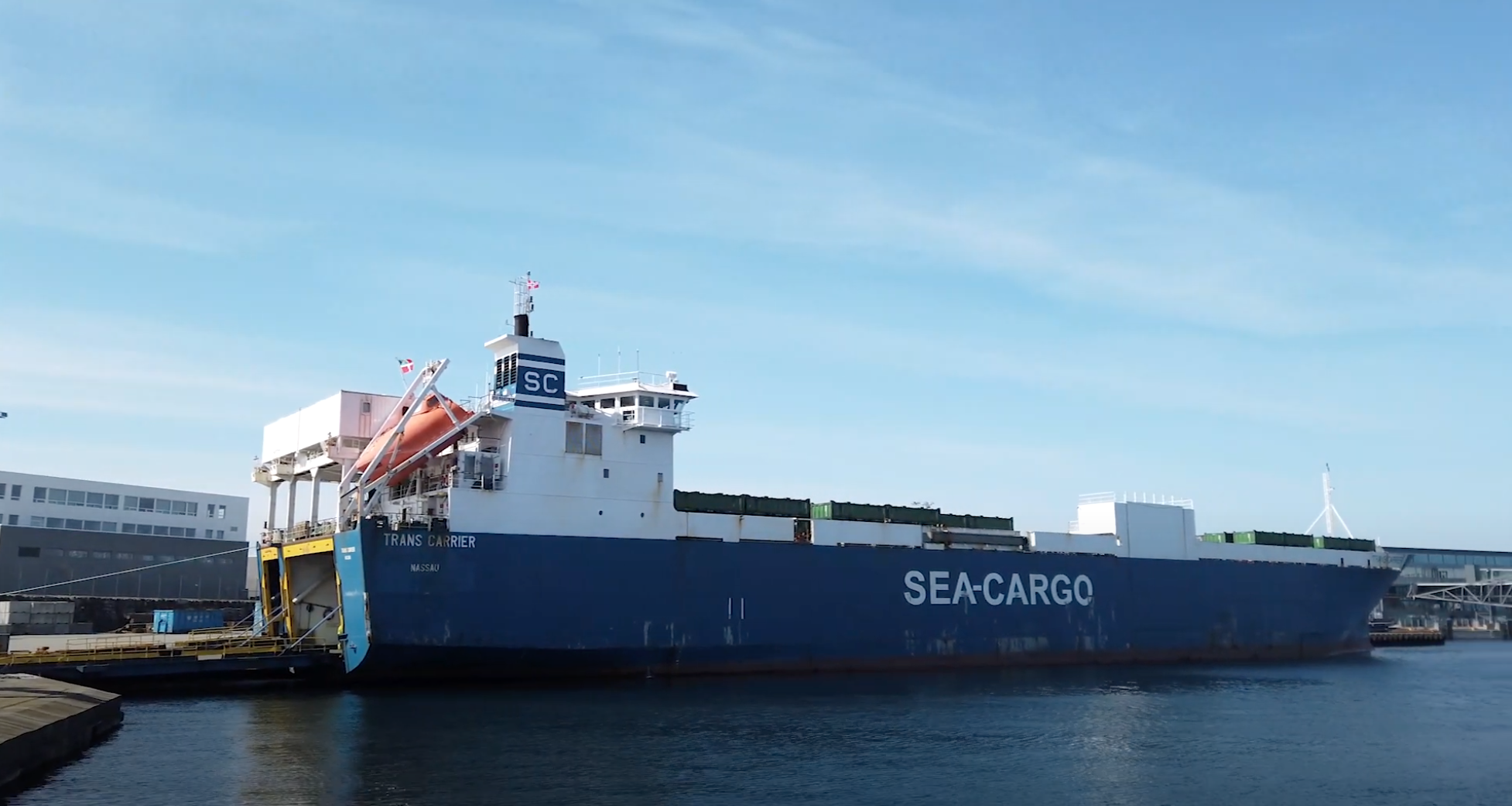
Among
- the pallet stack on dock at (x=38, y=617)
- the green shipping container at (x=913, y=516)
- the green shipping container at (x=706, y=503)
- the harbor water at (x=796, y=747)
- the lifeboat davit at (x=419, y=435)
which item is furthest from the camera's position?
the pallet stack on dock at (x=38, y=617)

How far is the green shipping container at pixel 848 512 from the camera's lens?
116 ft

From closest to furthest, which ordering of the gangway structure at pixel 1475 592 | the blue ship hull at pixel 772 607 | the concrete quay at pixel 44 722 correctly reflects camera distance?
the concrete quay at pixel 44 722 → the blue ship hull at pixel 772 607 → the gangway structure at pixel 1475 592

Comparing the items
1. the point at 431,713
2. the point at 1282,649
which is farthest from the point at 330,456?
the point at 1282,649

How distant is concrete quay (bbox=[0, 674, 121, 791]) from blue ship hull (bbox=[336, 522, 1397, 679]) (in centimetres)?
637

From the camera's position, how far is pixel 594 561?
99.0 feet

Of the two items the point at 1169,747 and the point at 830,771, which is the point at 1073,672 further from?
the point at 830,771

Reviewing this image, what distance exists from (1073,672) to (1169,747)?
14.9 metres

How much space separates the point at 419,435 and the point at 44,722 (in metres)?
12.8

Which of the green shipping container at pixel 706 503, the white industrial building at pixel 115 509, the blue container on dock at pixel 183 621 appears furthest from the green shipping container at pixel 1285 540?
the white industrial building at pixel 115 509

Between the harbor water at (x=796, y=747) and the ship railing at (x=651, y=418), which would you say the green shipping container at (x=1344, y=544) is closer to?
the harbor water at (x=796, y=747)

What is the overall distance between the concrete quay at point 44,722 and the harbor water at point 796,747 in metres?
0.47

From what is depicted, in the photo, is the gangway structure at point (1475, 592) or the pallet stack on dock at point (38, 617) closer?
the pallet stack on dock at point (38, 617)

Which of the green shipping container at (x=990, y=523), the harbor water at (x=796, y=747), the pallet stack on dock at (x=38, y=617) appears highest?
the green shipping container at (x=990, y=523)

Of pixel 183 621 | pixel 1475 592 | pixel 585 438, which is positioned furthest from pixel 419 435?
pixel 1475 592
